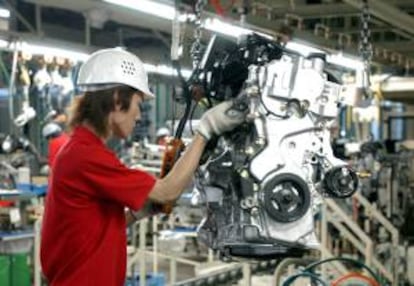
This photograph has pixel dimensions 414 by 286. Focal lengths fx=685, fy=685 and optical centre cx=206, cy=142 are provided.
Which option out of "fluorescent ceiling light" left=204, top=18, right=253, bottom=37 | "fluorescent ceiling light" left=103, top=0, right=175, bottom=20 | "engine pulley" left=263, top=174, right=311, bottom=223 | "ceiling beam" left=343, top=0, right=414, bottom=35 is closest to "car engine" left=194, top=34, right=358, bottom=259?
"engine pulley" left=263, top=174, right=311, bottom=223

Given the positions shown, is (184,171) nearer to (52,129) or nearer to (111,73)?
(111,73)

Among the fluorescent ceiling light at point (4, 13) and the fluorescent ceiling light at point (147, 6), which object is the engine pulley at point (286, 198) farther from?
the fluorescent ceiling light at point (4, 13)

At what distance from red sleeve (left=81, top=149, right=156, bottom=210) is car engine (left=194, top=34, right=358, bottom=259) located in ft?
1.27

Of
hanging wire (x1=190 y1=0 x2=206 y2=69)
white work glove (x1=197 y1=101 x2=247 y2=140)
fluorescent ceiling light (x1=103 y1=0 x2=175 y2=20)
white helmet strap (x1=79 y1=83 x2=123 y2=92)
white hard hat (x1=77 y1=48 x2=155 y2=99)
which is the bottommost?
white work glove (x1=197 y1=101 x2=247 y2=140)

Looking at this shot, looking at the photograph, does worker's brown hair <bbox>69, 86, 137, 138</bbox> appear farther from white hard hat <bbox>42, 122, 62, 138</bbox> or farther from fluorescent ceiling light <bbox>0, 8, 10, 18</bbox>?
white hard hat <bbox>42, 122, 62, 138</bbox>

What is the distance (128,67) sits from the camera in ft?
8.35

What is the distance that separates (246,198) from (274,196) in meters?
0.11

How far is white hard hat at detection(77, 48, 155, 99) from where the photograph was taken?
2.50 metres

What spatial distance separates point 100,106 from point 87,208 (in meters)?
0.37

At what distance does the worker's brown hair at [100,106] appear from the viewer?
2502 mm

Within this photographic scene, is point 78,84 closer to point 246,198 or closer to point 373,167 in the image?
point 246,198

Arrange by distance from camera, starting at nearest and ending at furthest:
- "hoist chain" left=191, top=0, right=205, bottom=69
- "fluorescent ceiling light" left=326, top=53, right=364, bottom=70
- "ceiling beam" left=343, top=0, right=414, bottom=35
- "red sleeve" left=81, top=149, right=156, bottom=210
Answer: "red sleeve" left=81, top=149, right=156, bottom=210 < "hoist chain" left=191, top=0, right=205, bottom=69 < "ceiling beam" left=343, top=0, right=414, bottom=35 < "fluorescent ceiling light" left=326, top=53, right=364, bottom=70

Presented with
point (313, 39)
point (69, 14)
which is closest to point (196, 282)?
point (313, 39)

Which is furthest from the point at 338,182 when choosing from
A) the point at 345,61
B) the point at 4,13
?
the point at 345,61
